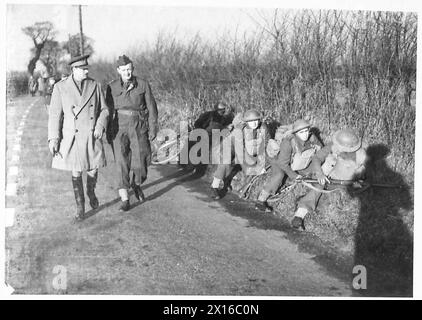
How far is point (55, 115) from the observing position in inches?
213

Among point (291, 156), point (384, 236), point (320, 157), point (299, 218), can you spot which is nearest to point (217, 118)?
point (291, 156)

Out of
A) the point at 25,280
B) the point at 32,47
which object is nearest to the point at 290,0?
the point at 32,47

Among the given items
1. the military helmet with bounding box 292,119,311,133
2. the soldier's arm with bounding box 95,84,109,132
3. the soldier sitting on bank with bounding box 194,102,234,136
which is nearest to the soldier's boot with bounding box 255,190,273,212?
the military helmet with bounding box 292,119,311,133

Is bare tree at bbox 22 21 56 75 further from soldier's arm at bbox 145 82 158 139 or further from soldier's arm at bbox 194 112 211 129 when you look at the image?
soldier's arm at bbox 194 112 211 129

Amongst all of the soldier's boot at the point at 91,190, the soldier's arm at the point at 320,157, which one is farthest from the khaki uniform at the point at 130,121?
the soldier's arm at the point at 320,157

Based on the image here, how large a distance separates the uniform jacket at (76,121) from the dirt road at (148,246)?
0.46 metres

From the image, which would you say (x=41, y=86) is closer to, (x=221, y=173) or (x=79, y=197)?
(x=79, y=197)

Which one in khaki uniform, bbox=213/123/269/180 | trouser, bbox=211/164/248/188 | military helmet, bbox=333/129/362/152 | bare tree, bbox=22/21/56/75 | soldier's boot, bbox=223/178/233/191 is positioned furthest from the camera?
soldier's boot, bbox=223/178/233/191

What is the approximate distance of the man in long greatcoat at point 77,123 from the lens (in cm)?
541

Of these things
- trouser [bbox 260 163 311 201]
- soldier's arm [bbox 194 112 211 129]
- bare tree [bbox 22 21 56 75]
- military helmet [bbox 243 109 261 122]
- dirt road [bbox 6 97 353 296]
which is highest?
bare tree [bbox 22 21 56 75]

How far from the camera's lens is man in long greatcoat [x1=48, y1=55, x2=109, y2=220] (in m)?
5.41

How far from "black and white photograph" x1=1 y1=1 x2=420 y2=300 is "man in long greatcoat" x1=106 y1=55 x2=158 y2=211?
2cm

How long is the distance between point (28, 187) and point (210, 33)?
113 inches
